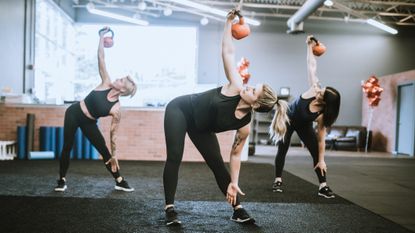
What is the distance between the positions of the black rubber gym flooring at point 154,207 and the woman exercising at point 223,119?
10.1 inches

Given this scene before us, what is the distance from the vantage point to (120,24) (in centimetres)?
1455

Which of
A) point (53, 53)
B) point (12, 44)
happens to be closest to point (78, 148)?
point (12, 44)

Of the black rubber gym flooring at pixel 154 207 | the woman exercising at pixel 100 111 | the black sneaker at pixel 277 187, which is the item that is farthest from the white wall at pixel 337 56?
the woman exercising at pixel 100 111

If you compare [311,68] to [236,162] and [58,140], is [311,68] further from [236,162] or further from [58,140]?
[58,140]

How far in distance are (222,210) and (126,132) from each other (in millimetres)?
4762

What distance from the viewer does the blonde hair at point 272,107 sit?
2684 millimetres

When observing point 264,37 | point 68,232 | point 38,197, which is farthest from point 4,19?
point 264,37

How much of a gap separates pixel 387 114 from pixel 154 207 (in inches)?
445

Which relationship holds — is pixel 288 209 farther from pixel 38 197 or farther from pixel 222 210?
pixel 38 197

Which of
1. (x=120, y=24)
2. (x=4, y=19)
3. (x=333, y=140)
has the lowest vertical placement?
(x=333, y=140)

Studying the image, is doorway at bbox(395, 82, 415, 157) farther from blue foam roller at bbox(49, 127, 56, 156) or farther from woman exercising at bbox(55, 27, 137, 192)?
woman exercising at bbox(55, 27, 137, 192)

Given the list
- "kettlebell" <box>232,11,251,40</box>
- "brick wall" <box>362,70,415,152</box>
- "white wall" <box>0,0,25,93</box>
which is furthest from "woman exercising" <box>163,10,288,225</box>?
"brick wall" <box>362,70,415,152</box>

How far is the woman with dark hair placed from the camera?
3924 millimetres

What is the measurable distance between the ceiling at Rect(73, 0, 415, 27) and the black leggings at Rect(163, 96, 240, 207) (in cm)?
988
